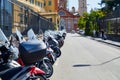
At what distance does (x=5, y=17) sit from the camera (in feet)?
57.2

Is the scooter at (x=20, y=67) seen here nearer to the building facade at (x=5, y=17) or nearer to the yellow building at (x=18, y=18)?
the building facade at (x=5, y=17)

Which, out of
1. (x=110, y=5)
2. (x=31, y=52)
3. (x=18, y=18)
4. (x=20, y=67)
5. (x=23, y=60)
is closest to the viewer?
(x=20, y=67)

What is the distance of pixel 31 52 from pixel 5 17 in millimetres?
7968

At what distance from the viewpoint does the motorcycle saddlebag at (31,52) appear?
9742 millimetres

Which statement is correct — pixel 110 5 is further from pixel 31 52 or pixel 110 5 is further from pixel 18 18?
pixel 31 52

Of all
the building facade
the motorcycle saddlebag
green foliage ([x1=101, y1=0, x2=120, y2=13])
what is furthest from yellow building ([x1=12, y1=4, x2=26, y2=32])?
green foliage ([x1=101, y1=0, x2=120, y2=13])

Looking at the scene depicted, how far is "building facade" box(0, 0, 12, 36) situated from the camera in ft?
54.5

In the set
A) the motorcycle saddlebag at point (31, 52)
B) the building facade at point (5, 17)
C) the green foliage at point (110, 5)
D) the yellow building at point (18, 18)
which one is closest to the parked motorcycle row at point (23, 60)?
the motorcycle saddlebag at point (31, 52)

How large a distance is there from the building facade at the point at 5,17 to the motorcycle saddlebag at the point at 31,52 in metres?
6.20

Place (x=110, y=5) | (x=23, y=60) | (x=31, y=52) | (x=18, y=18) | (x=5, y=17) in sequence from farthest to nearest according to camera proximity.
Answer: (x=110, y=5) → (x=18, y=18) → (x=5, y=17) → (x=23, y=60) → (x=31, y=52)

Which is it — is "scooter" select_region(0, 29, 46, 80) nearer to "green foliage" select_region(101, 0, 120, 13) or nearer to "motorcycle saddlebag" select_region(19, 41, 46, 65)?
"motorcycle saddlebag" select_region(19, 41, 46, 65)

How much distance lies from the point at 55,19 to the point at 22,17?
3616 inches

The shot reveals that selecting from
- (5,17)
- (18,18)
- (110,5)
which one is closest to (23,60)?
(5,17)

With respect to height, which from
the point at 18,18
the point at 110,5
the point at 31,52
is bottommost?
the point at 31,52
